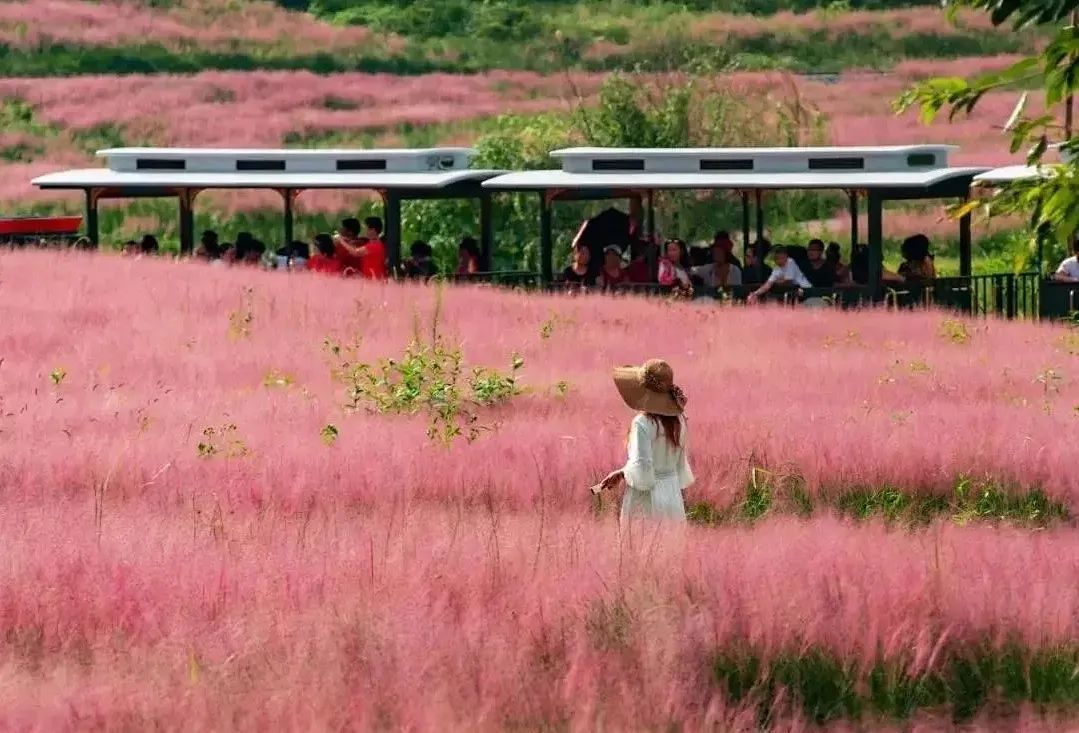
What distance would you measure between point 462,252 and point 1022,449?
16.6 meters

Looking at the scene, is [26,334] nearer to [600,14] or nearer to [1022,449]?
[1022,449]

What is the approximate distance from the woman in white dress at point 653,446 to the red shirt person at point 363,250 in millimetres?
18895

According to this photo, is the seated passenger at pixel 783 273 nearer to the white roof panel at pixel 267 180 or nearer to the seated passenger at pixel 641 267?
the seated passenger at pixel 641 267

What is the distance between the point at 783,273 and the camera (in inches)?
1177

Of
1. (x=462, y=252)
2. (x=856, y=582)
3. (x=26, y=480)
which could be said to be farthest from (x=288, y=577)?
(x=462, y=252)

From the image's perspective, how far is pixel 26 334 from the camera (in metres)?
24.0

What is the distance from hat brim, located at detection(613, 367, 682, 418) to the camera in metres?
12.5

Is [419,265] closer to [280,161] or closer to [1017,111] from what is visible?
[280,161]

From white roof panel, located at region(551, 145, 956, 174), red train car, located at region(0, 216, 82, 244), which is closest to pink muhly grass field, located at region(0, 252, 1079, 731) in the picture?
white roof panel, located at region(551, 145, 956, 174)

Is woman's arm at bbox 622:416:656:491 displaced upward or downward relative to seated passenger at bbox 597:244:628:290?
downward

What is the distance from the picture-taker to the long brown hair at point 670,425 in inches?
496

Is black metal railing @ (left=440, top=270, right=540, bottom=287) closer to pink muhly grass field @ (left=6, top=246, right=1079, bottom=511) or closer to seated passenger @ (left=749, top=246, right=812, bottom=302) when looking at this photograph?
pink muhly grass field @ (left=6, top=246, right=1079, bottom=511)

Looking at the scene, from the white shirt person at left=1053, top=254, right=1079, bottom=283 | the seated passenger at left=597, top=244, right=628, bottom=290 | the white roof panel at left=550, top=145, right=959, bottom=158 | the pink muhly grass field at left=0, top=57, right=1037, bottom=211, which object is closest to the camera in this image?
the white shirt person at left=1053, top=254, right=1079, bottom=283

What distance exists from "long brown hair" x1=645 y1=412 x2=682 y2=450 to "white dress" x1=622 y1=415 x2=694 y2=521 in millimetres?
17
